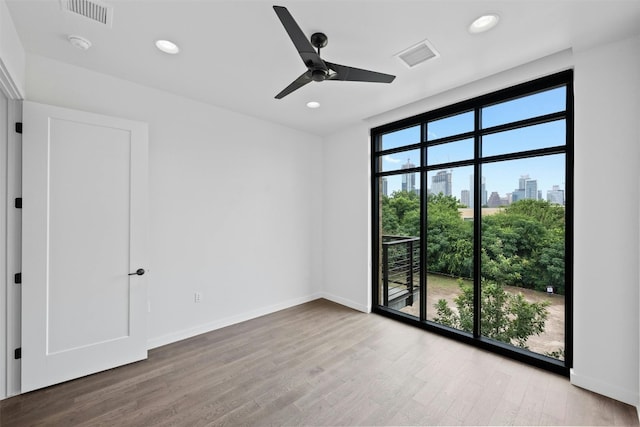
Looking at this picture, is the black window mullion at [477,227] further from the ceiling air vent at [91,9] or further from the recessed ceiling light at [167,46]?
the ceiling air vent at [91,9]

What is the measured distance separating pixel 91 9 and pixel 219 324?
335cm

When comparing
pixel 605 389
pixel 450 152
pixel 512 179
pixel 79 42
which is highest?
pixel 79 42

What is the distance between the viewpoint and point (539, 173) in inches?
106

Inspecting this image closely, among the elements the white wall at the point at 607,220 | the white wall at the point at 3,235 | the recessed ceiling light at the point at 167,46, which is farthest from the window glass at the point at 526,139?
the white wall at the point at 3,235

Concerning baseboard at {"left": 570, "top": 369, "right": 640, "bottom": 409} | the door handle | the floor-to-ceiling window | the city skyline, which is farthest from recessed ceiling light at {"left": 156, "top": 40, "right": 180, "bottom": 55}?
baseboard at {"left": 570, "top": 369, "right": 640, "bottom": 409}

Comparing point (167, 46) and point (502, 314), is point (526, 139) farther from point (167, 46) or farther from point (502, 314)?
point (167, 46)

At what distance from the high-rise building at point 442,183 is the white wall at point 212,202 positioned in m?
2.06

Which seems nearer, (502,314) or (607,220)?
(607,220)

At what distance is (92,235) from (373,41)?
305 centimetres

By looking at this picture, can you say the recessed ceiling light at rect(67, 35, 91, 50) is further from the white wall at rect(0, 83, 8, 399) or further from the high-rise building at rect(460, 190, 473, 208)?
the high-rise building at rect(460, 190, 473, 208)

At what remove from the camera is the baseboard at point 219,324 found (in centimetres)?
311

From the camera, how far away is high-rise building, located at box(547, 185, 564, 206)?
2570 millimetres

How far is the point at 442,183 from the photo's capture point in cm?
341

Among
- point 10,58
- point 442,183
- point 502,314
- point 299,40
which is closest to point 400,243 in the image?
point 442,183
